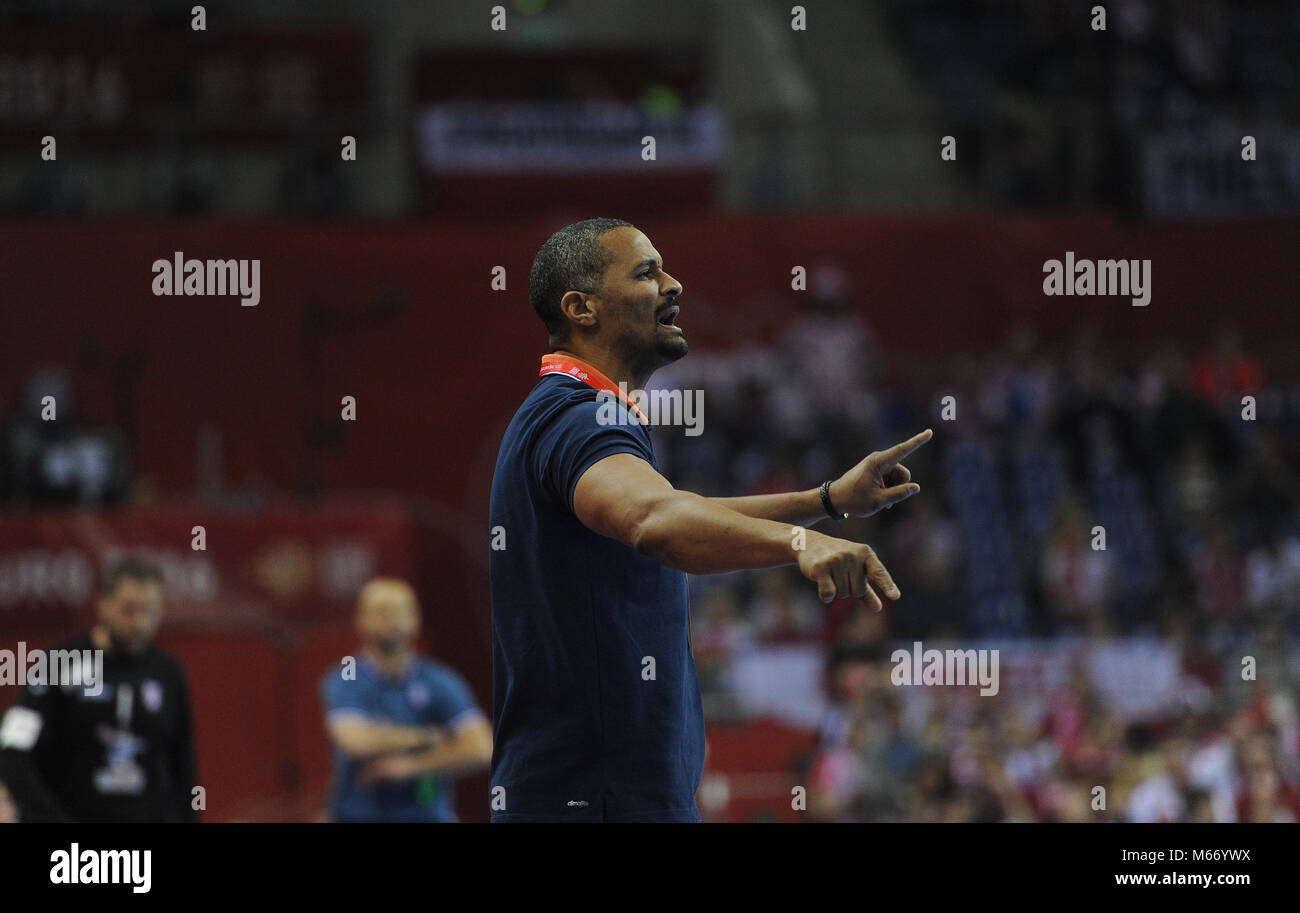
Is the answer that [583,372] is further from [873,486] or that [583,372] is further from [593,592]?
[873,486]

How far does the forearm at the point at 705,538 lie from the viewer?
314 cm

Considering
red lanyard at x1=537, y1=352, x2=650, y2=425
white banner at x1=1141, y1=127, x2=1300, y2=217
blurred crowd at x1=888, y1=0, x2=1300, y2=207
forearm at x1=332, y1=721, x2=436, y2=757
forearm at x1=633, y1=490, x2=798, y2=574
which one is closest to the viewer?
forearm at x1=633, y1=490, x2=798, y2=574

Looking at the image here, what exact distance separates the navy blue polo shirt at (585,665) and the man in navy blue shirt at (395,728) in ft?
13.0

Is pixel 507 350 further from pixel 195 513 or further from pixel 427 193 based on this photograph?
pixel 195 513

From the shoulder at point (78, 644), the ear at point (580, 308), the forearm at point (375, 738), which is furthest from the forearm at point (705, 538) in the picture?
the forearm at point (375, 738)

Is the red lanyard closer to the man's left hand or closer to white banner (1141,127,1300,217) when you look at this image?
the man's left hand

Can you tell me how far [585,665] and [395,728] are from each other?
428 centimetres

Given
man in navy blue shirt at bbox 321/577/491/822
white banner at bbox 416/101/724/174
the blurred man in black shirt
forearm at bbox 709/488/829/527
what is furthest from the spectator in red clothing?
forearm at bbox 709/488/829/527

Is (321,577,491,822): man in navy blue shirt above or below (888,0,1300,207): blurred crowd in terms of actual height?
below

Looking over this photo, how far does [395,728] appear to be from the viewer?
7.66 m

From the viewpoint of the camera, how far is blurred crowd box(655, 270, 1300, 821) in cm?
1129

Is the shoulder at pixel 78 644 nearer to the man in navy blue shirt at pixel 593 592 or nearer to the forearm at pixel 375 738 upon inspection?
the forearm at pixel 375 738

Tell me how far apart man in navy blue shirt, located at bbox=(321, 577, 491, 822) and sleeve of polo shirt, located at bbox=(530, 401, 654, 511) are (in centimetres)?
416
